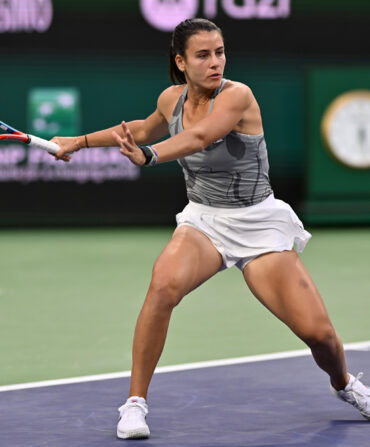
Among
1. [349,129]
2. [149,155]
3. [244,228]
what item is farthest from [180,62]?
[349,129]

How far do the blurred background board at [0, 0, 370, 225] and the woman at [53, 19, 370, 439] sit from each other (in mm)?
7507

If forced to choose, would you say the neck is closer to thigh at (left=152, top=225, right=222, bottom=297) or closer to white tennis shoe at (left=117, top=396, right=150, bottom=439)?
thigh at (left=152, top=225, right=222, bottom=297)

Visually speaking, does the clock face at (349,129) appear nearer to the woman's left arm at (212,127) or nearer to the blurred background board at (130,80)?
the blurred background board at (130,80)

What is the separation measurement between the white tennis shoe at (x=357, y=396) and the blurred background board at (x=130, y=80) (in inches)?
307

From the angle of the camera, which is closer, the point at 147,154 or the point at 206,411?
the point at 147,154

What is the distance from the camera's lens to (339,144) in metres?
12.2

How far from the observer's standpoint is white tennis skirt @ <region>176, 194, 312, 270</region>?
14.6ft

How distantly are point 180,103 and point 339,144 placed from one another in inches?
310

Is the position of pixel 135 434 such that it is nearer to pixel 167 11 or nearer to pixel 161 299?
pixel 161 299

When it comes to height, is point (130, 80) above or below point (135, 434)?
above

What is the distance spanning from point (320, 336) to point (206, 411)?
26.5 inches

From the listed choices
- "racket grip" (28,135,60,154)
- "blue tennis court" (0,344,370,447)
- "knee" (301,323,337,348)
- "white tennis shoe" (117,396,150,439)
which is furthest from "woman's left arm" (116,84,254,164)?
"blue tennis court" (0,344,370,447)

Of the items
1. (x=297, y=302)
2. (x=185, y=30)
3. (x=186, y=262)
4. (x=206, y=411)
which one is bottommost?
(x=206, y=411)

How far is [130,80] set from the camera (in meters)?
12.2
